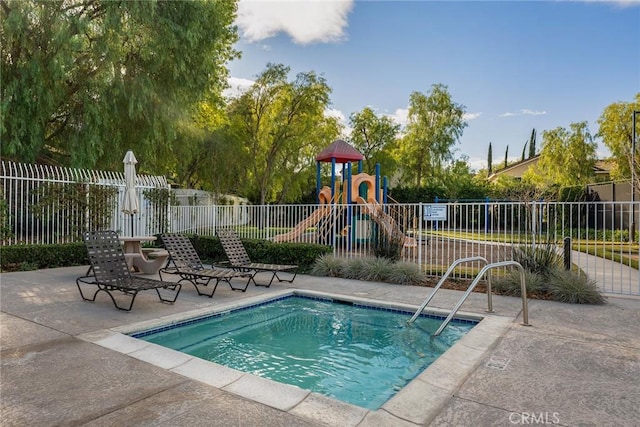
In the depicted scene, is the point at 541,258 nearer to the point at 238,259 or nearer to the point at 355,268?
the point at 355,268

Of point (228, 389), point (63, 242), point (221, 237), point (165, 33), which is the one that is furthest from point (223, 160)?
point (228, 389)

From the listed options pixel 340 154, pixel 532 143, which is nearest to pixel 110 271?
pixel 340 154

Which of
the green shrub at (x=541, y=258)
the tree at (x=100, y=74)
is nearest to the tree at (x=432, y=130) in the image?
the tree at (x=100, y=74)

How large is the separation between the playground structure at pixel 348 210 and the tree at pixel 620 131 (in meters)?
15.6

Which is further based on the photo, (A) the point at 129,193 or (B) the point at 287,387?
(A) the point at 129,193

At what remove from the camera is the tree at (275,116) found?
27.0m

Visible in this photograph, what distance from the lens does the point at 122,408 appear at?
3.05 meters

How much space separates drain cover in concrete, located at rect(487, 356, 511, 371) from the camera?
4082mm

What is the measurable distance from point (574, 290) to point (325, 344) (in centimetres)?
484

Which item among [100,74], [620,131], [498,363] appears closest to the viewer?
[498,363]

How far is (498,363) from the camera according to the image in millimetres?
4191

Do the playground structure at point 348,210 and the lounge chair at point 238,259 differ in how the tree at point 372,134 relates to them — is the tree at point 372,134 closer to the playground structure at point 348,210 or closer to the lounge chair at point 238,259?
the playground structure at point 348,210

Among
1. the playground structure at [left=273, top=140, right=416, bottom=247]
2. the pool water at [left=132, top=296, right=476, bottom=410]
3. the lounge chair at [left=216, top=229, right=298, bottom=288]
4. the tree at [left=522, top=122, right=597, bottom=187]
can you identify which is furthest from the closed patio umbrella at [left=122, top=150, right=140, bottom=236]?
the tree at [left=522, top=122, right=597, bottom=187]

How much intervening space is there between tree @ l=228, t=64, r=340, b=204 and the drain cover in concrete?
23793 millimetres
